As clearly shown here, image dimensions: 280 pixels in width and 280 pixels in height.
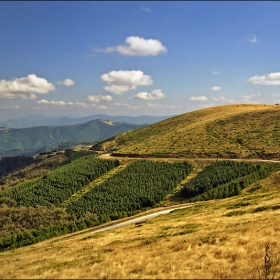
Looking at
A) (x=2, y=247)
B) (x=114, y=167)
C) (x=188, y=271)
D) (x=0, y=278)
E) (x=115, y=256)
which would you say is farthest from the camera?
(x=114, y=167)

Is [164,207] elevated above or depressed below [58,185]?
below

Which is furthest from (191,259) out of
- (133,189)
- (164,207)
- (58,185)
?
(58,185)

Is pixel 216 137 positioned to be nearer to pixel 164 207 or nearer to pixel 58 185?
pixel 164 207

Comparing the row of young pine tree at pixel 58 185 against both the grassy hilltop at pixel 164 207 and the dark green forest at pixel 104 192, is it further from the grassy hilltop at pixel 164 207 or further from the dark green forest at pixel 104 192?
the grassy hilltop at pixel 164 207

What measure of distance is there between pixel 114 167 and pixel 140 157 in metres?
14.2

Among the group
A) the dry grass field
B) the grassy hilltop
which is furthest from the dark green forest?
the dry grass field

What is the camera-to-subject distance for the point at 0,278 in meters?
23.1

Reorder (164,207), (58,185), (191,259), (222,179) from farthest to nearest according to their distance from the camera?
(58,185) < (222,179) < (164,207) < (191,259)

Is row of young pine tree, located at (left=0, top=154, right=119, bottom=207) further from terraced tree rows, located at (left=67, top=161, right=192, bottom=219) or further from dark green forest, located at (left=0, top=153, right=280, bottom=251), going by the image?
terraced tree rows, located at (left=67, top=161, right=192, bottom=219)

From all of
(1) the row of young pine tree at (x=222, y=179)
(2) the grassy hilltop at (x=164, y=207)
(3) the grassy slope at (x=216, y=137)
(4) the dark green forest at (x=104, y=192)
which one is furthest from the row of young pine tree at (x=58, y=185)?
(1) the row of young pine tree at (x=222, y=179)

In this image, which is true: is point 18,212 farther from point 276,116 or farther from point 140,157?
point 276,116

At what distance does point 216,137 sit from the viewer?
140 meters

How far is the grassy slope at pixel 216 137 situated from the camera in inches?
4670

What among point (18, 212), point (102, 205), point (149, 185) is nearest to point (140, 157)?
point (149, 185)
